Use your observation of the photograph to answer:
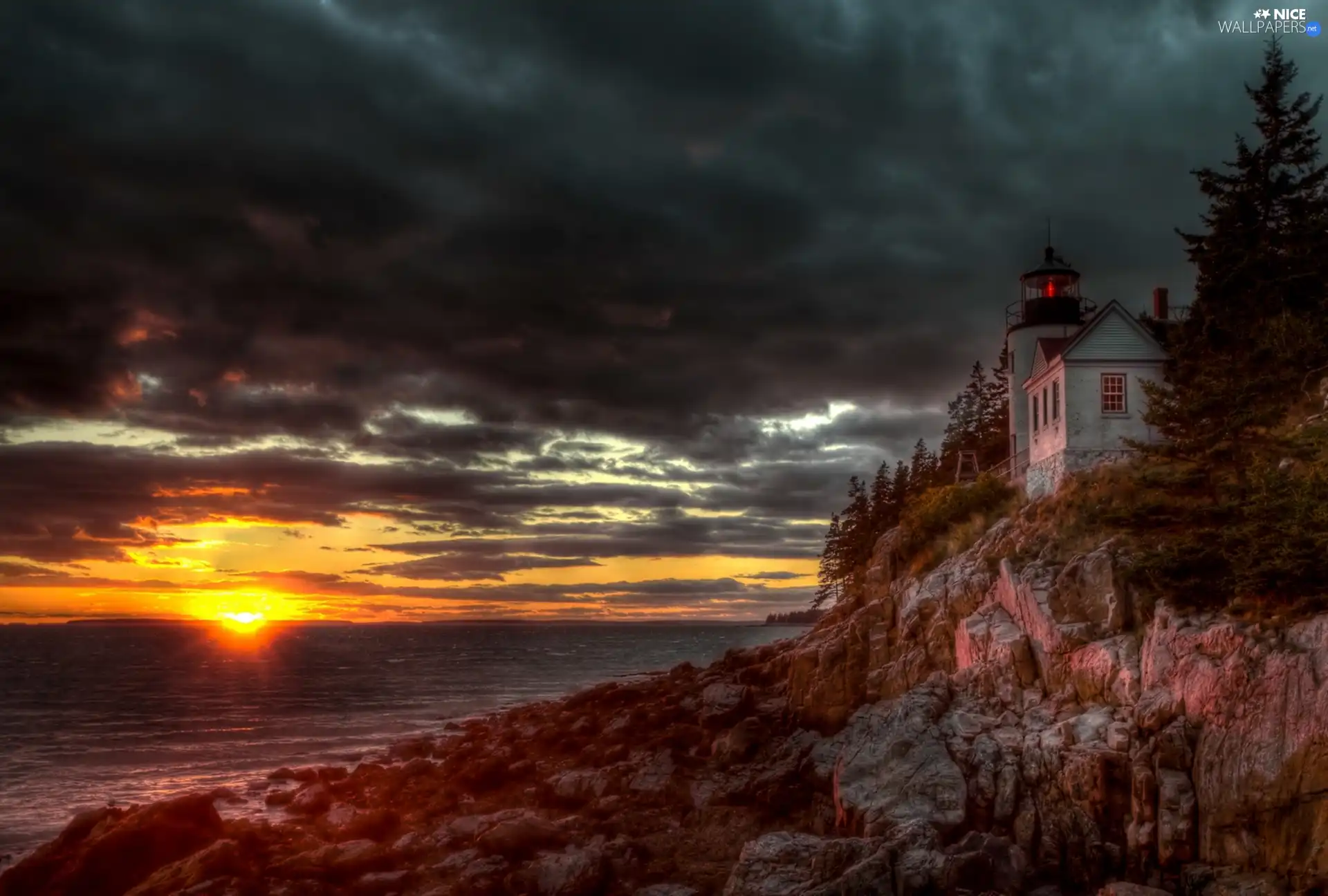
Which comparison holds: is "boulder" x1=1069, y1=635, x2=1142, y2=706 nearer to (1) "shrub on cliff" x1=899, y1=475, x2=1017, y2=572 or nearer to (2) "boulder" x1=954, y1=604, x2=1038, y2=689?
(2) "boulder" x1=954, y1=604, x2=1038, y2=689

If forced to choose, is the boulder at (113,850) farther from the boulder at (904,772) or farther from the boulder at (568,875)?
the boulder at (904,772)

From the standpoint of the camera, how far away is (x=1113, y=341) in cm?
3447

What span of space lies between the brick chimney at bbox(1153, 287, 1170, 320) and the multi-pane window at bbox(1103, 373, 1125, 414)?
8.59 meters

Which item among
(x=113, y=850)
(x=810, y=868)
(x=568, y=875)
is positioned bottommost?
(x=113, y=850)

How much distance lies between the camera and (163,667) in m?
109

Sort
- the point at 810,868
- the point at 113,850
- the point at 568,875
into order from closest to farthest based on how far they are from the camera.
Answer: the point at 810,868
the point at 568,875
the point at 113,850

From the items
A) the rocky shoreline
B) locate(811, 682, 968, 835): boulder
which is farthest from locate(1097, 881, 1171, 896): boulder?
locate(811, 682, 968, 835): boulder

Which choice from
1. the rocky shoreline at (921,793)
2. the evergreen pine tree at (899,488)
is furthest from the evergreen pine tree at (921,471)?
the rocky shoreline at (921,793)

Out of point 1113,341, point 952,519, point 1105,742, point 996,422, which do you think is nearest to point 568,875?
point 1105,742

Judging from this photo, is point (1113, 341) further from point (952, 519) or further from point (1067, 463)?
point (952, 519)

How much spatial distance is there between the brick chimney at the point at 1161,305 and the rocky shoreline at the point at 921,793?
1572 cm

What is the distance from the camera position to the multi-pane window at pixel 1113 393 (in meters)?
34.1

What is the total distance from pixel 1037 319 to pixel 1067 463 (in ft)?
32.7

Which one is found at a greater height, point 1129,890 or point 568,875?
point 1129,890
